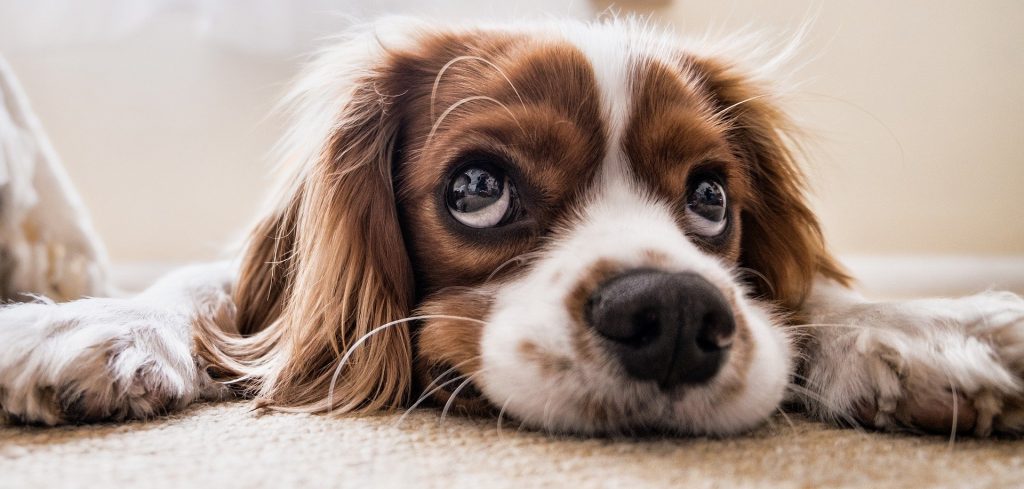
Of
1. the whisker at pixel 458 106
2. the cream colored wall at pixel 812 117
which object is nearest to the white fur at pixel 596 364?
the whisker at pixel 458 106

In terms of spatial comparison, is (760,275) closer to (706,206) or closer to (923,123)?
(706,206)

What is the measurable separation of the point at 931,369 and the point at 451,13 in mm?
2587

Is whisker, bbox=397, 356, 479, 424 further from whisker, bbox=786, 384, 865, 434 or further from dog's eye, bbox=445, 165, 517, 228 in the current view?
whisker, bbox=786, 384, 865, 434

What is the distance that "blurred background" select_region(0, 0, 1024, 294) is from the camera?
353cm

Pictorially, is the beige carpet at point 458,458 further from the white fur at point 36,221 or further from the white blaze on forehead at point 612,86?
the white fur at point 36,221

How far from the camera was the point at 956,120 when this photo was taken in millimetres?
3795

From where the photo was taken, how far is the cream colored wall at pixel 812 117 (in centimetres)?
360

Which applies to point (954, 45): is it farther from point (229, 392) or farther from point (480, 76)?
point (229, 392)

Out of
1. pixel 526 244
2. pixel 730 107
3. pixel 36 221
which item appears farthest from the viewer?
pixel 36 221

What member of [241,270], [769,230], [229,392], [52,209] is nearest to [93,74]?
[52,209]

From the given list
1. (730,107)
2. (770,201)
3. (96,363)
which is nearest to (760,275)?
(770,201)

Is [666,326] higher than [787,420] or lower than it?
higher

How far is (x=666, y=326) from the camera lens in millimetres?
1052

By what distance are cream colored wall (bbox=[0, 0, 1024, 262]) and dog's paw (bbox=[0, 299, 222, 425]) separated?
2.38 m
